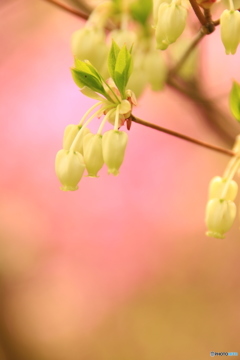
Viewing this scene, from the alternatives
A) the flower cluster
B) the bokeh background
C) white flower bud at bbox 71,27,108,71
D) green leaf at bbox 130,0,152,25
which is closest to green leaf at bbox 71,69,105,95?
the flower cluster

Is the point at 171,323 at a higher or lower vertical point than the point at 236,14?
lower

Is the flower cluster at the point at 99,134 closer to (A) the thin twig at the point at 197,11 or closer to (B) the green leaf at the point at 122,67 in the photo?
(B) the green leaf at the point at 122,67

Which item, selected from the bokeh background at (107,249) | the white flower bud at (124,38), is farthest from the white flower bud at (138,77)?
the bokeh background at (107,249)

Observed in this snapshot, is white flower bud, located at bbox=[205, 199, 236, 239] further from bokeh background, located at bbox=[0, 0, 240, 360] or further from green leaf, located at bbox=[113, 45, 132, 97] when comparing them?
bokeh background, located at bbox=[0, 0, 240, 360]

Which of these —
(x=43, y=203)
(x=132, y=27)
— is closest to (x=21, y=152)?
(x=43, y=203)

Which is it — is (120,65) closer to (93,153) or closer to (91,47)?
(93,153)

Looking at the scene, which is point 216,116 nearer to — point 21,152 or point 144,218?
point 144,218
